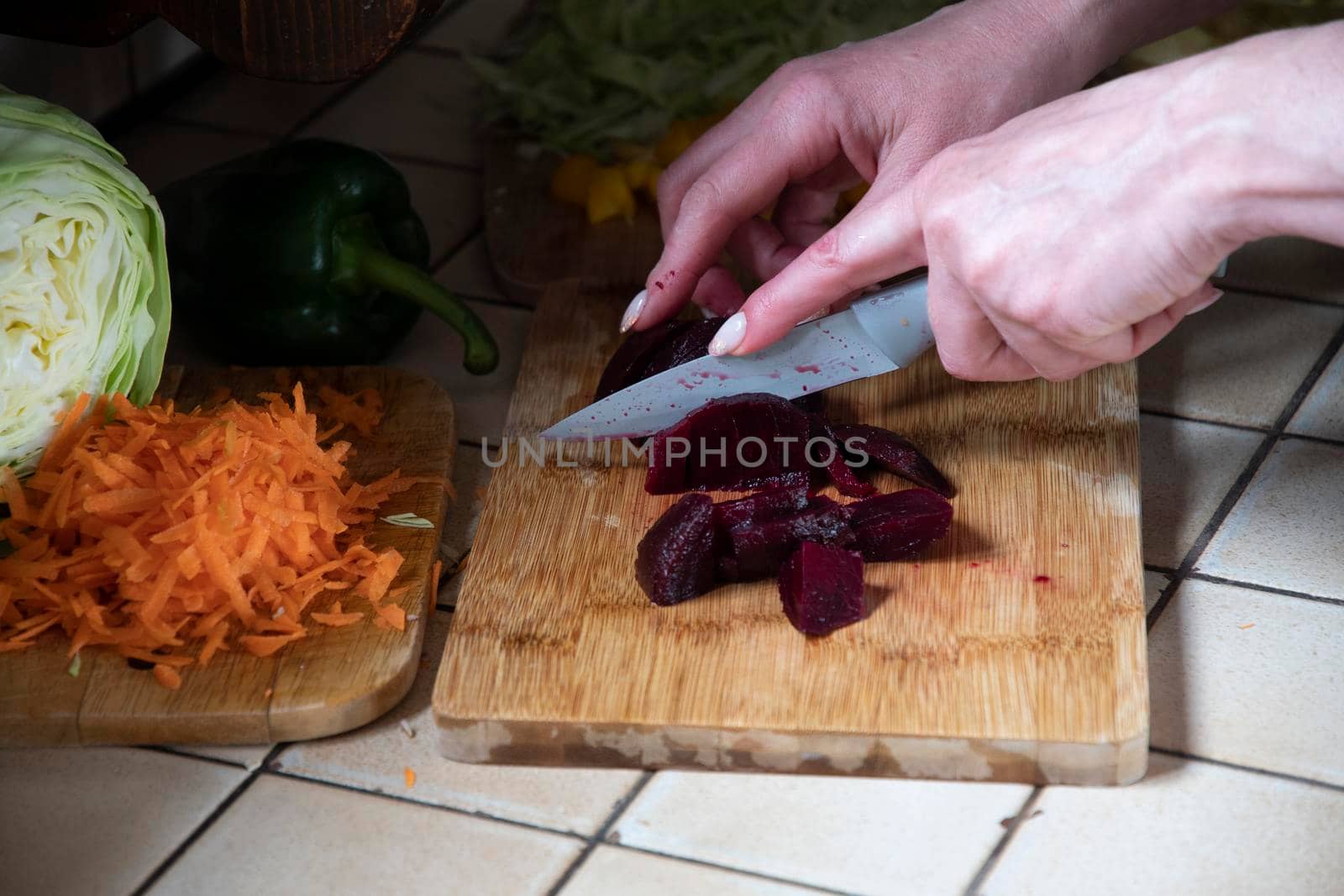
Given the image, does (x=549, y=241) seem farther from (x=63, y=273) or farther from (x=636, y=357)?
(x=63, y=273)

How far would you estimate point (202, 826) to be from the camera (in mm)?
1536

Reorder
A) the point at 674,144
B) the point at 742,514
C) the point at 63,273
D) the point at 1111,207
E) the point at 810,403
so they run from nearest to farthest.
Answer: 1. the point at 1111,207
2. the point at 742,514
3. the point at 63,273
4. the point at 810,403
5. the point at 674,144

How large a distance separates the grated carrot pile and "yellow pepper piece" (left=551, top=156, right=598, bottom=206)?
0.90 metres

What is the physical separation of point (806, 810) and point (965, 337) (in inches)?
21.9

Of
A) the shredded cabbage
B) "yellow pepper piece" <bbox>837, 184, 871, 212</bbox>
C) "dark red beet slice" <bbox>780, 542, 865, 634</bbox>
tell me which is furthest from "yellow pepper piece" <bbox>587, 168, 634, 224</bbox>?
"dark red beet slice" <bbox>780, 542, 865, 634</bbox>

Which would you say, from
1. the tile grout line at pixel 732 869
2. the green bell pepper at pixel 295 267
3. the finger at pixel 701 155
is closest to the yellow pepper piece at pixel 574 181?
the green bell pepper at pixel 295 267

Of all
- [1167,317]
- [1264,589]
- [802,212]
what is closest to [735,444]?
[802,212]

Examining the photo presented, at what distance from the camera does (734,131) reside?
77.0 inches

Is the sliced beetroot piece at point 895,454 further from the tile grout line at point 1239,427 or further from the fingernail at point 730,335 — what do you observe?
the tile grout line at point 1239,427

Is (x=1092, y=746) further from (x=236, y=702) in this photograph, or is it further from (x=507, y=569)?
(x=236, y=702)

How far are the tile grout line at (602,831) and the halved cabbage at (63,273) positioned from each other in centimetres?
85

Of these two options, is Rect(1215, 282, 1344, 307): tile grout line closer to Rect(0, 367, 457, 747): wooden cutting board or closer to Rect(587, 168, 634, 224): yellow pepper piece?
Rect(587, 168, 634, 224): yellow pepper piece

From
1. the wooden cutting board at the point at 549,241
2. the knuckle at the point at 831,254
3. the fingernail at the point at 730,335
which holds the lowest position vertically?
the wooden cutting board at the point at 549,241

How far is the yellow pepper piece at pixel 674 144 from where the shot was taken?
8.56ft
